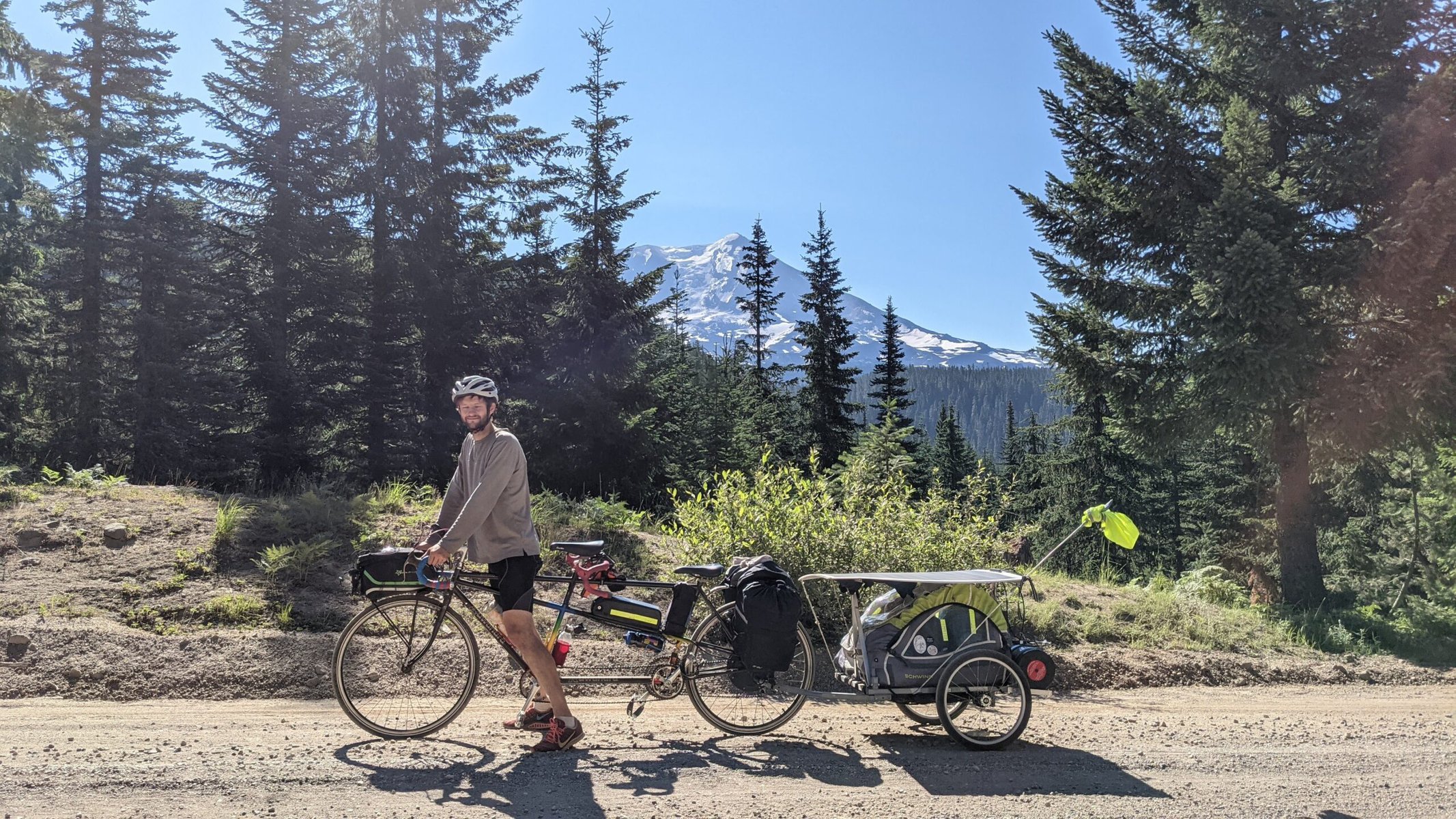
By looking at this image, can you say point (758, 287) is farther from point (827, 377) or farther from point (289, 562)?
point (289, 562)

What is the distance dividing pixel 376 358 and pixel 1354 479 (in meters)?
29.0

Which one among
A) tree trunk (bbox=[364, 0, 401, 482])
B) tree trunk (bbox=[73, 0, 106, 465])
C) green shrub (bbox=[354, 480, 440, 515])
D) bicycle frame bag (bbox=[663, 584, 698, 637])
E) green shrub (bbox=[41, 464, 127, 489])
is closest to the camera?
bicycle frame bag (bbox=[663, 584, 698, 637])

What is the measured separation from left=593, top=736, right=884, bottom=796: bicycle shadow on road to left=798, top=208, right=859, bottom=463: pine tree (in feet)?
100

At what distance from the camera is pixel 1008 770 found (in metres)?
5.19

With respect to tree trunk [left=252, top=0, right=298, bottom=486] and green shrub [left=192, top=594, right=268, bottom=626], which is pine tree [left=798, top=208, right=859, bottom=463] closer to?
tree trunk [left=252, top=0, right=298, bottom=486]

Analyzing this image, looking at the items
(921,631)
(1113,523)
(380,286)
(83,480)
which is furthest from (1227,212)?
(380,286)

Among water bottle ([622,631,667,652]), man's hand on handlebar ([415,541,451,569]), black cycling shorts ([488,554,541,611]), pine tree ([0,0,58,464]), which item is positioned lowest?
water bottle ([622,631,667,652])

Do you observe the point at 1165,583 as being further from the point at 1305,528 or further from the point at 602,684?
the point at 602,684

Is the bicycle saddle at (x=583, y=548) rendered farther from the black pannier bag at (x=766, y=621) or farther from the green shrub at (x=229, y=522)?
the green shrub at (x=229, y=522)

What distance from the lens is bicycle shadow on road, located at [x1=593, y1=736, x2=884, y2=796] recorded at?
480 cm

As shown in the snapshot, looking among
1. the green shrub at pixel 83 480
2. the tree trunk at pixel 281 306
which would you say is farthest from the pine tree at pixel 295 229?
the green shrub at pixel 83 480

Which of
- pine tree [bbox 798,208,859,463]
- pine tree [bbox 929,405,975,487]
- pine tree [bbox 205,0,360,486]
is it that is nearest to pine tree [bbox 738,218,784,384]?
pine tree [bbox 798,208,859,463]

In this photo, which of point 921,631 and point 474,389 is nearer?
point 474,389

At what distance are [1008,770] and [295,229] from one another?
2385 cm
